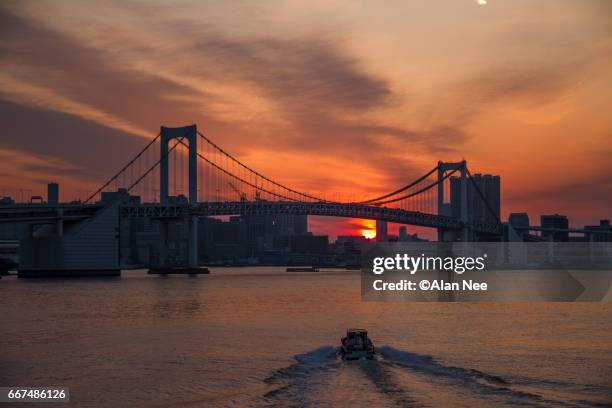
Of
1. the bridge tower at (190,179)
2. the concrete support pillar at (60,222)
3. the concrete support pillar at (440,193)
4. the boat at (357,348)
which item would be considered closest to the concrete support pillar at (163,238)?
the bridge tower at (190,179)

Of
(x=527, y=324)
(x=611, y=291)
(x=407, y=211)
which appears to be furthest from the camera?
(x=407, y=211)

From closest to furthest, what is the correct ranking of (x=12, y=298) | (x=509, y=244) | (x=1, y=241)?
(x=12, y=298) → (x=1, y=241) → (x=509, y=244)

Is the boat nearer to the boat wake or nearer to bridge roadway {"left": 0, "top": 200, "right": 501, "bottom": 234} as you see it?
the boat wake

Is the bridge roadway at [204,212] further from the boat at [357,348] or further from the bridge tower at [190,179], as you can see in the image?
the boat at [357,348]

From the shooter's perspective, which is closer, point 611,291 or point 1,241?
point 611,291

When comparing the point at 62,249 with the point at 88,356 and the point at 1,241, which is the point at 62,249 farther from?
the point at 88,356

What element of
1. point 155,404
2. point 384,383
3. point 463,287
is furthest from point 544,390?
point 463,287

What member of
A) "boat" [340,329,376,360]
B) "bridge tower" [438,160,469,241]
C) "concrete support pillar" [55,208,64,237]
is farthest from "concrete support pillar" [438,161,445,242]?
"boat" [340,329,376,360]
